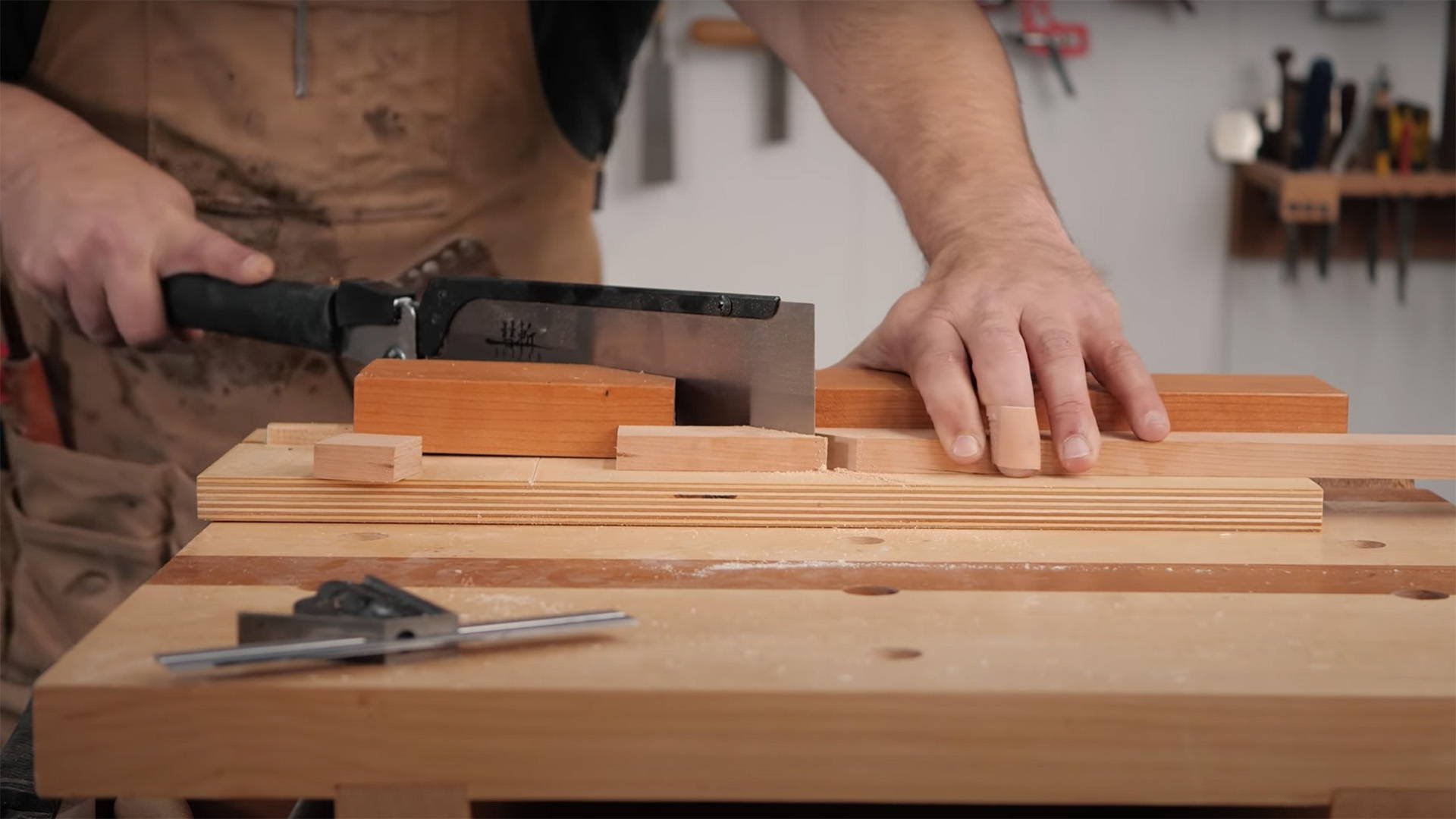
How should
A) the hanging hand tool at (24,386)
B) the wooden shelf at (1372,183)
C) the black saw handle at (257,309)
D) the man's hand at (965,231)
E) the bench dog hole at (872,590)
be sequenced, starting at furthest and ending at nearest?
the wooden shelf at (1372,183), the hanging hand tool at (24,386), the black saw handle at (257,309), the man's hand at (965,231), the bench dog hole at (872,590)

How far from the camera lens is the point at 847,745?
78 cm

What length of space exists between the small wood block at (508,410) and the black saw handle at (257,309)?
0.87 feet

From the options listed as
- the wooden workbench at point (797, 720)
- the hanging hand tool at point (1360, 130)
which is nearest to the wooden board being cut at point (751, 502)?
the wooden workbench at point (797, 720)

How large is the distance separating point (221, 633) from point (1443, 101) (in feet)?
12.3

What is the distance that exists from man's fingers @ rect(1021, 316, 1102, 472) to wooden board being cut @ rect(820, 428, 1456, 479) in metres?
0.02

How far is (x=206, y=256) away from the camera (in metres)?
1.56

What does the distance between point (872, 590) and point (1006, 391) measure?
0.31m

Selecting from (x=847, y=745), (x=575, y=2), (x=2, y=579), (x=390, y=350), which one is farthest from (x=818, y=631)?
(x=2, y=579)

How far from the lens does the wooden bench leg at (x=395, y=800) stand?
0.79m

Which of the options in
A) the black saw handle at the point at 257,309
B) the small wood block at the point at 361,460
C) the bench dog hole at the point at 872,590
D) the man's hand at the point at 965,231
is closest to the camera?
the bench dog hole at the point at 872,590

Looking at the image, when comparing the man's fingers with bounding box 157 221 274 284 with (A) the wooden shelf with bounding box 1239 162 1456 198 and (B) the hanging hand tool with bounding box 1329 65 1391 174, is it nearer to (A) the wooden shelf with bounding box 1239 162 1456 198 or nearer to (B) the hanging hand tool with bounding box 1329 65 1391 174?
(A) the wooden shelf with bounding box 1239 162 1456 198

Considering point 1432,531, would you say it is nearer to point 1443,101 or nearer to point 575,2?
point 575,2

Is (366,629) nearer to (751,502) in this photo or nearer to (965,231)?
(751,502)

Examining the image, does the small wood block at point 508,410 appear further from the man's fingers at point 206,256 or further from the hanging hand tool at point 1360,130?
the hanging hand tool at point 1360,130
